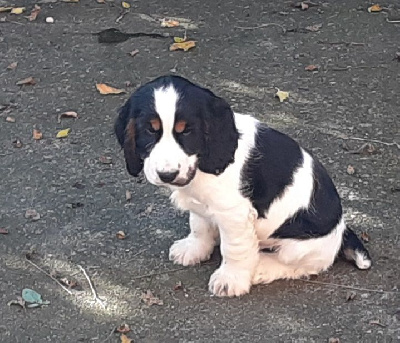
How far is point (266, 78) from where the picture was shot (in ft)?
23.7

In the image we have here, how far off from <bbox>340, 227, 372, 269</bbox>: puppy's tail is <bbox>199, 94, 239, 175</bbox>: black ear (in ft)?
3.15

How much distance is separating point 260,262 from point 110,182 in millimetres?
1393

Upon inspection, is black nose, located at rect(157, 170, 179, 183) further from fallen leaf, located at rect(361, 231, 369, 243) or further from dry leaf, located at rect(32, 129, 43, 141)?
dry leaf, located at rect(32, 129, 43, 141)

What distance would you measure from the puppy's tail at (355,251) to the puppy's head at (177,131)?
957 millimetres

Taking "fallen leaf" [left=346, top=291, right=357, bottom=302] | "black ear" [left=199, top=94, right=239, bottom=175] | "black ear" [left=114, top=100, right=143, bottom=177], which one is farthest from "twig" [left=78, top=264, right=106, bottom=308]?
"fallen leaf" [left=346, top=291, right=357, bottom=302]

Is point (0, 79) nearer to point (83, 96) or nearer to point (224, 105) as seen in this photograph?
point (83, 96)

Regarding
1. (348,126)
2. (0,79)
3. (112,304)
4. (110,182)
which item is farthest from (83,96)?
(112,304)

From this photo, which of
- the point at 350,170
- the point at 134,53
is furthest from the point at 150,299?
the point at 134,53

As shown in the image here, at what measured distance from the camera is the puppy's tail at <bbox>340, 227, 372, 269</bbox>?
5.00 meters

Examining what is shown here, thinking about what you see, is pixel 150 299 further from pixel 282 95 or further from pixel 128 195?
pixel 282 95

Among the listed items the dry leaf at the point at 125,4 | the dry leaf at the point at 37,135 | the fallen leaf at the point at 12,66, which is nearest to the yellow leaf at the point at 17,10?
the dry leaf at the point at 125,4

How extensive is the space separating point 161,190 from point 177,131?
1.64 metres

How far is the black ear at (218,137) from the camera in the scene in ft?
14.3

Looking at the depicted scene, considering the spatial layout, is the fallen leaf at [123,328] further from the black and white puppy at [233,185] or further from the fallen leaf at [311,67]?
the fallen leaf at [311,67]
